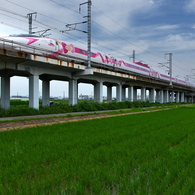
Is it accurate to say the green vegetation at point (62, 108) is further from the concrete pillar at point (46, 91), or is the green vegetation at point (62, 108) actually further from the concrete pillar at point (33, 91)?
the concrete pillar at point (46, 91)

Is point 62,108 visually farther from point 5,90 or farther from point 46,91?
point 46,91

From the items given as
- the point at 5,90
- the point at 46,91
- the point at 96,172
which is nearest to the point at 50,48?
the point at 5,90

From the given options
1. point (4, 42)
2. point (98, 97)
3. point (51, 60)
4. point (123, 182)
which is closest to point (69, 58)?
point (51, 60)

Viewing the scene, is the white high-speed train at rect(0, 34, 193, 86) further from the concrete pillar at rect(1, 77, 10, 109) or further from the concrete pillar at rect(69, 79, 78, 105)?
the concrete pillar at rect(1, 77, 10, 109)

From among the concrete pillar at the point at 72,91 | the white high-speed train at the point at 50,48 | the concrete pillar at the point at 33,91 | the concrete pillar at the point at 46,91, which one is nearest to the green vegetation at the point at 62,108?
the concrete pillar at the point at 33,91

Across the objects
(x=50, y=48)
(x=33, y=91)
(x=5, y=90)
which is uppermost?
(x=50, y=48)

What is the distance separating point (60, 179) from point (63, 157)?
66.0 inches


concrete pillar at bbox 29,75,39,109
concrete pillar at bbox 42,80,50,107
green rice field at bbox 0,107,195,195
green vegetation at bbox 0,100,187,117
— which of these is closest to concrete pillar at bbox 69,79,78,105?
green vegetation at bbox 0,100,187,117

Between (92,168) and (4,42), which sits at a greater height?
(4,42)

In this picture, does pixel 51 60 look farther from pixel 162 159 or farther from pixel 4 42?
pixel 162 159

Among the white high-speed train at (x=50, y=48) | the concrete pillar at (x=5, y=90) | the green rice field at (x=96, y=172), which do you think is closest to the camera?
the green rice field at (x=96, y=172)

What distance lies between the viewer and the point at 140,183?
160 inches

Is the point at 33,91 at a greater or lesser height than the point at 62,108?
greater

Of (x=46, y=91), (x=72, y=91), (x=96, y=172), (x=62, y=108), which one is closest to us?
(x=96, y=172)
